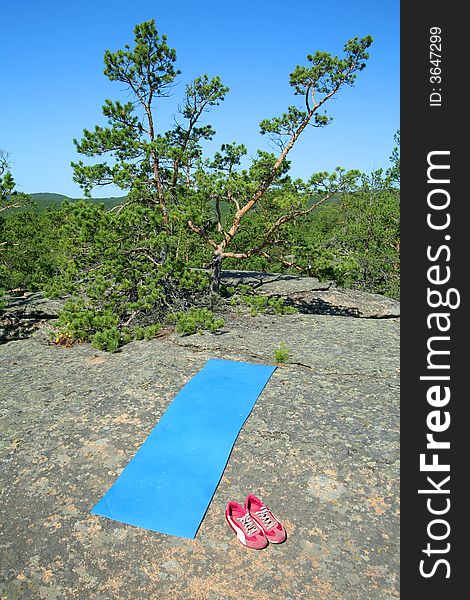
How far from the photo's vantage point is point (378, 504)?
4.32 meters

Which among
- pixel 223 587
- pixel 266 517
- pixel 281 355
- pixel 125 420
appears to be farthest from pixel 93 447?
pixel 281 355

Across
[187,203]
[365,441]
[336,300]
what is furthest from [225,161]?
[365,441]

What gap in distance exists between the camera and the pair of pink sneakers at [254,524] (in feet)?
12.7

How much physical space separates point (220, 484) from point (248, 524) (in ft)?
2.22

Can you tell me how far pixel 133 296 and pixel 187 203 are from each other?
2440 millimetres

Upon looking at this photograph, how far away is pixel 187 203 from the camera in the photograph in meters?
9.58

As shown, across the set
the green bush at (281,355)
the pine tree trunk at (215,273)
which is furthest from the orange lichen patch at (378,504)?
the pine tree trunk at (215,273)

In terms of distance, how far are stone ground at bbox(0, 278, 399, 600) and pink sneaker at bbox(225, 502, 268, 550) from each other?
78 mm

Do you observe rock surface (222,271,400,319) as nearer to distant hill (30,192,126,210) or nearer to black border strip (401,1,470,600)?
distant hill (30,192,126,210)

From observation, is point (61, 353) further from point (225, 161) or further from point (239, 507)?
point (225, 161)

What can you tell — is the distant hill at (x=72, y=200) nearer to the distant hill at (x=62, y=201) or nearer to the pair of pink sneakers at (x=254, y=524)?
the distant hill at (x=62, y=201)

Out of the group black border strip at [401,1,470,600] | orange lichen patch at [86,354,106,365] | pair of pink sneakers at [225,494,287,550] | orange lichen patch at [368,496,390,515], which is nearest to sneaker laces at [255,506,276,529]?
pair of pink sneakers at [225,494,287,550]

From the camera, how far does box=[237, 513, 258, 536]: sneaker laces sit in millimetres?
3926

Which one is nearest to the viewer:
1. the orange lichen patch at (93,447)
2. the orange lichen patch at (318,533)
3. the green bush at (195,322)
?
the orange lichen patch at (318,533)
